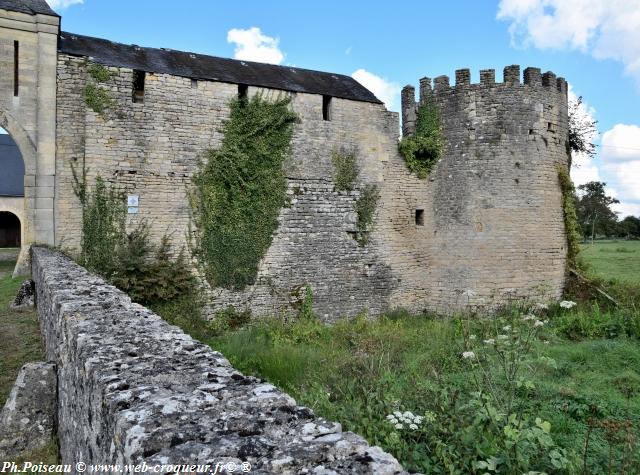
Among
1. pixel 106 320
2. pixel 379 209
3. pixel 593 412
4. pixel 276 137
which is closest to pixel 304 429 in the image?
pixel 106 320

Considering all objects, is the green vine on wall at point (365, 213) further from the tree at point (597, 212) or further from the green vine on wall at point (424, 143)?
the tree at point (597, 212)

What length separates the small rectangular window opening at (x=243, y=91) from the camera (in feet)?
38.1

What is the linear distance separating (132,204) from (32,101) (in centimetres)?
291

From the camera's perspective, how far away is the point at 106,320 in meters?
3.24

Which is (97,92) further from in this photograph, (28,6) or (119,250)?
(119,250)

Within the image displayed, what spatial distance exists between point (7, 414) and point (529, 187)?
42.5 ft

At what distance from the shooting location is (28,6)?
32.4 feet

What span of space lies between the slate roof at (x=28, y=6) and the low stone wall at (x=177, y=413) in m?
9.53

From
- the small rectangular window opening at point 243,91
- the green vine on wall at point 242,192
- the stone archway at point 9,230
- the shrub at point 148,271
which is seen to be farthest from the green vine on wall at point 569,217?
the stone archway at point 9,230

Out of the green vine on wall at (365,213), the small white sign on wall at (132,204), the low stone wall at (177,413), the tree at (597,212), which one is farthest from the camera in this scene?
the tree at (597,212)

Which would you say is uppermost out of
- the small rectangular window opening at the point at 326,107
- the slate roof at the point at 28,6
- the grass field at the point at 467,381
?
the slate roof at the point at 28,6

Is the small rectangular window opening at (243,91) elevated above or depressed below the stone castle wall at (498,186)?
above

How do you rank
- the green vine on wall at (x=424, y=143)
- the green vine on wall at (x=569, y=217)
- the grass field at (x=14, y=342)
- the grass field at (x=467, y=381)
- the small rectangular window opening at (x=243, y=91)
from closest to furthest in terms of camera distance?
the grass field at (x=467, y=381), the grass field at (x=14, y=342), the small rectangular window opening at (x=243, y=91), the green vine on wall at (x=424, y=143), the green vine on wall at (x=569, y=217)

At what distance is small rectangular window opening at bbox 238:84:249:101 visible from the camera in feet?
38.1
